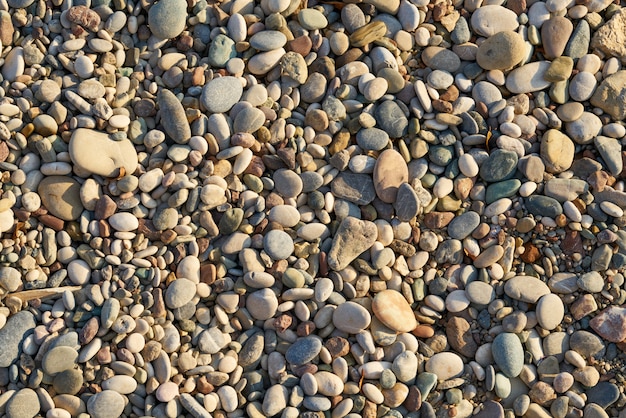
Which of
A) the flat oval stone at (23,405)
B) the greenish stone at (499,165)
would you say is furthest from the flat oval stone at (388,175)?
the flat oval stone at (23,405)

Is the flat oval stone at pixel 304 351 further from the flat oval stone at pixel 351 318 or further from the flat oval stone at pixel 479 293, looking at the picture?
the flat oval stone at pixel 479 293

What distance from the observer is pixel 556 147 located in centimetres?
220

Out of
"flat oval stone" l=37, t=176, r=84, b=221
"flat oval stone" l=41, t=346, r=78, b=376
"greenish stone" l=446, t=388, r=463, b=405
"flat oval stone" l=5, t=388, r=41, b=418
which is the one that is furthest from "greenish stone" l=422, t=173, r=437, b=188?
"flat oval stone" l=5, t=388, r=41, b=418

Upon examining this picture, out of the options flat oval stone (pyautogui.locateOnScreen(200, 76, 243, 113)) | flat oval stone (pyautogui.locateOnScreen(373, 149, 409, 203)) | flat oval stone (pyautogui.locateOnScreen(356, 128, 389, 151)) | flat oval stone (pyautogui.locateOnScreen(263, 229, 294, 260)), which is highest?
flat oval stone (pyautogui.locateOnScreen(200, 76, 243, 113))

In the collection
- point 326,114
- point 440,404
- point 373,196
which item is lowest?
point 440,404

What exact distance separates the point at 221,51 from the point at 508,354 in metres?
1.22

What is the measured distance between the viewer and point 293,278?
2057mm

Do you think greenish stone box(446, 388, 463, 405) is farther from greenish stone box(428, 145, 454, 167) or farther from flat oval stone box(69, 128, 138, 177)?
flat oval stone box(69, 128, 138, 177)

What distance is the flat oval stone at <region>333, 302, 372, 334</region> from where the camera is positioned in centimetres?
203

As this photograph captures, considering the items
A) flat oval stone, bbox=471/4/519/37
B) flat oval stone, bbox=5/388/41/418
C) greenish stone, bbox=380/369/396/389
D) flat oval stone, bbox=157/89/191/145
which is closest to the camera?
flat oval stone, bbox=5/388/41/418

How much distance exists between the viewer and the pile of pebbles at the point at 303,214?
6.58 feet

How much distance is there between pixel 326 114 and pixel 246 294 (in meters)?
0.59

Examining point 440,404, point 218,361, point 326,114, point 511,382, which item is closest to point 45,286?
point 218,361

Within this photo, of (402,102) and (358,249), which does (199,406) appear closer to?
(358,249)
